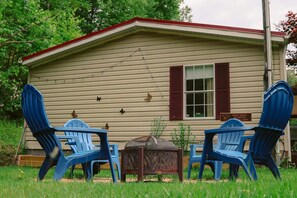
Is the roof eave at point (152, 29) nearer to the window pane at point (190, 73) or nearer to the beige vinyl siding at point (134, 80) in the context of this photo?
the beige vinyl siding at point (134, 80)

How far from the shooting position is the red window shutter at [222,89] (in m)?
9.48

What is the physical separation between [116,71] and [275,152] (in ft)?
15.3

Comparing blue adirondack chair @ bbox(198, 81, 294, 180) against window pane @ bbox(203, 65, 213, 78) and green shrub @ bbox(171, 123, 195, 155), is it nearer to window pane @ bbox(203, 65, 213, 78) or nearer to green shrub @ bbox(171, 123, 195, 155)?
green shrub @ bbox(171, 123, 195, 155)

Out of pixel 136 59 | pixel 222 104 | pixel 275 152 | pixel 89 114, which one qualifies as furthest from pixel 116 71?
pixel 275 152

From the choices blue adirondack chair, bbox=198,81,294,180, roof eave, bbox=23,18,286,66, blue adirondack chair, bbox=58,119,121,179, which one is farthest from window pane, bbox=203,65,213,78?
blue adirondack chair, bbox=198,81,294,180

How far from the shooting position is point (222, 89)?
9531 millimetres

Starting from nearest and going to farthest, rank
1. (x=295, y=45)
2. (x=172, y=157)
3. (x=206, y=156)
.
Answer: (x=206, y=156) → (x=172, y=157) → (x=295, y=45)

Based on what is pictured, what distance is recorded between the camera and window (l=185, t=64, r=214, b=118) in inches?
386

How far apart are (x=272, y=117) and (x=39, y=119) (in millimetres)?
2522

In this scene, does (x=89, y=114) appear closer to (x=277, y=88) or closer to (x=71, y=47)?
(x=71, y=47)

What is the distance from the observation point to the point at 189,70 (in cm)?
1005

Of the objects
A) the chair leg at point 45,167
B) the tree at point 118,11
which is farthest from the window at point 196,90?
the tree at point 118,11

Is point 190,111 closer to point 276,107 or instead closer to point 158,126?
point 158,126

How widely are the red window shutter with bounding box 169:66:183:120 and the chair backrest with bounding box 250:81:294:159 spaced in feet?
17.9
